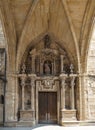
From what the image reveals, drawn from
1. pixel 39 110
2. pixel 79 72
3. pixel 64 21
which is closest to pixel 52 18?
pixel 64 21

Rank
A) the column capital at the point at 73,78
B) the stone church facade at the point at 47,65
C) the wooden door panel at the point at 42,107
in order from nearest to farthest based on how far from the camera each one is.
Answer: the stone church facade at the point at 47,65
the column capital at the point at 73,78
the wooden door panel at the point at 42,107

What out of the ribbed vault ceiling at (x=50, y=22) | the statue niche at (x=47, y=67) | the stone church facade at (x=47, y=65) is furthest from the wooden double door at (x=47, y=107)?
the ribbed vault ceiling at (x=50, y=22)

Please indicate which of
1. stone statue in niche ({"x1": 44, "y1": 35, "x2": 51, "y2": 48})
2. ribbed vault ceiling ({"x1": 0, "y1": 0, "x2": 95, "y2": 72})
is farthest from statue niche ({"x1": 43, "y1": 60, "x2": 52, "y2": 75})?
ribbed vault ceiling ({"x1": 0, "y1": 0, "x2": 95, "y2": 72})

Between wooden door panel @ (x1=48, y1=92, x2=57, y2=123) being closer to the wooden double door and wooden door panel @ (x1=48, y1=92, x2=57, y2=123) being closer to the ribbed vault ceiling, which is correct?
the wooden double door

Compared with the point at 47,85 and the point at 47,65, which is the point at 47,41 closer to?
the point at 47,65

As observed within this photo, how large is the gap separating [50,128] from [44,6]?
528 cm

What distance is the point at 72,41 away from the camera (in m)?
13.4

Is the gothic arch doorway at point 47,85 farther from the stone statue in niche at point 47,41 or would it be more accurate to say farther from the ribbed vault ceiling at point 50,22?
the ribbed vault ceiling at point 50,22

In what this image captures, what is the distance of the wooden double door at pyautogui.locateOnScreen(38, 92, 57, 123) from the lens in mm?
13478

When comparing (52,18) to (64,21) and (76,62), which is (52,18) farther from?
(76,62)

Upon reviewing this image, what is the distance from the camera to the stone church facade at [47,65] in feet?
41.3

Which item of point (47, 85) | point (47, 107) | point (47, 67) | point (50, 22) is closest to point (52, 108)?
point (47, 107)

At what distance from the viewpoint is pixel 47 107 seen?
13.5 metres

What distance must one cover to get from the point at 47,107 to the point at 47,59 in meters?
2.34
